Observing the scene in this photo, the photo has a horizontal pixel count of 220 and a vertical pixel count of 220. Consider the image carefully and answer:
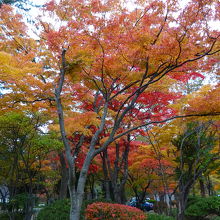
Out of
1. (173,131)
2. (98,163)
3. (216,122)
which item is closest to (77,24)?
(173,131)

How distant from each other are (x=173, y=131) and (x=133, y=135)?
2.05 metres

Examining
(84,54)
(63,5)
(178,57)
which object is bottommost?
(178,57)

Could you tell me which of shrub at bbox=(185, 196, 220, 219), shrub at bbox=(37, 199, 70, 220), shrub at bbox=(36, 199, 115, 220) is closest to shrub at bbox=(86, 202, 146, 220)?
shrub at bbox=(36, 199, 115, 220)

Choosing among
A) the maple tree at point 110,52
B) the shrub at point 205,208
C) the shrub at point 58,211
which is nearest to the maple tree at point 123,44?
the maple tree at point 110,52

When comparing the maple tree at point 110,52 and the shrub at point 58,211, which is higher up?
the maple tree at point 110,52

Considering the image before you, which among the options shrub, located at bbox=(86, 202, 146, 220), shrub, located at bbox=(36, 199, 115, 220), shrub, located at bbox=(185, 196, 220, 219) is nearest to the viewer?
shrub, located at bbox=(86, 202, 146, 220)

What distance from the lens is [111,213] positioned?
660 cm

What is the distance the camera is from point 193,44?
18.4 ft

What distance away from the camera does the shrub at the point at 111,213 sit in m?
6.57

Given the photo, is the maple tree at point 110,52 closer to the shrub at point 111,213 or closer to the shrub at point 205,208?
the shrub at point 111,213

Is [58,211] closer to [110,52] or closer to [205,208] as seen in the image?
[110,52]

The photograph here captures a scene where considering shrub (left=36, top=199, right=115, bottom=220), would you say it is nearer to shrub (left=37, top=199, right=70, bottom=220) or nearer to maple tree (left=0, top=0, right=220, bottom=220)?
shrub (left=37, top=199, right=70, bottom=220)

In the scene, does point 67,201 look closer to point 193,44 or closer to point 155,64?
point 155,64

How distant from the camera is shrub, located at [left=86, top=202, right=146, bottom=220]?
657 centimetres
